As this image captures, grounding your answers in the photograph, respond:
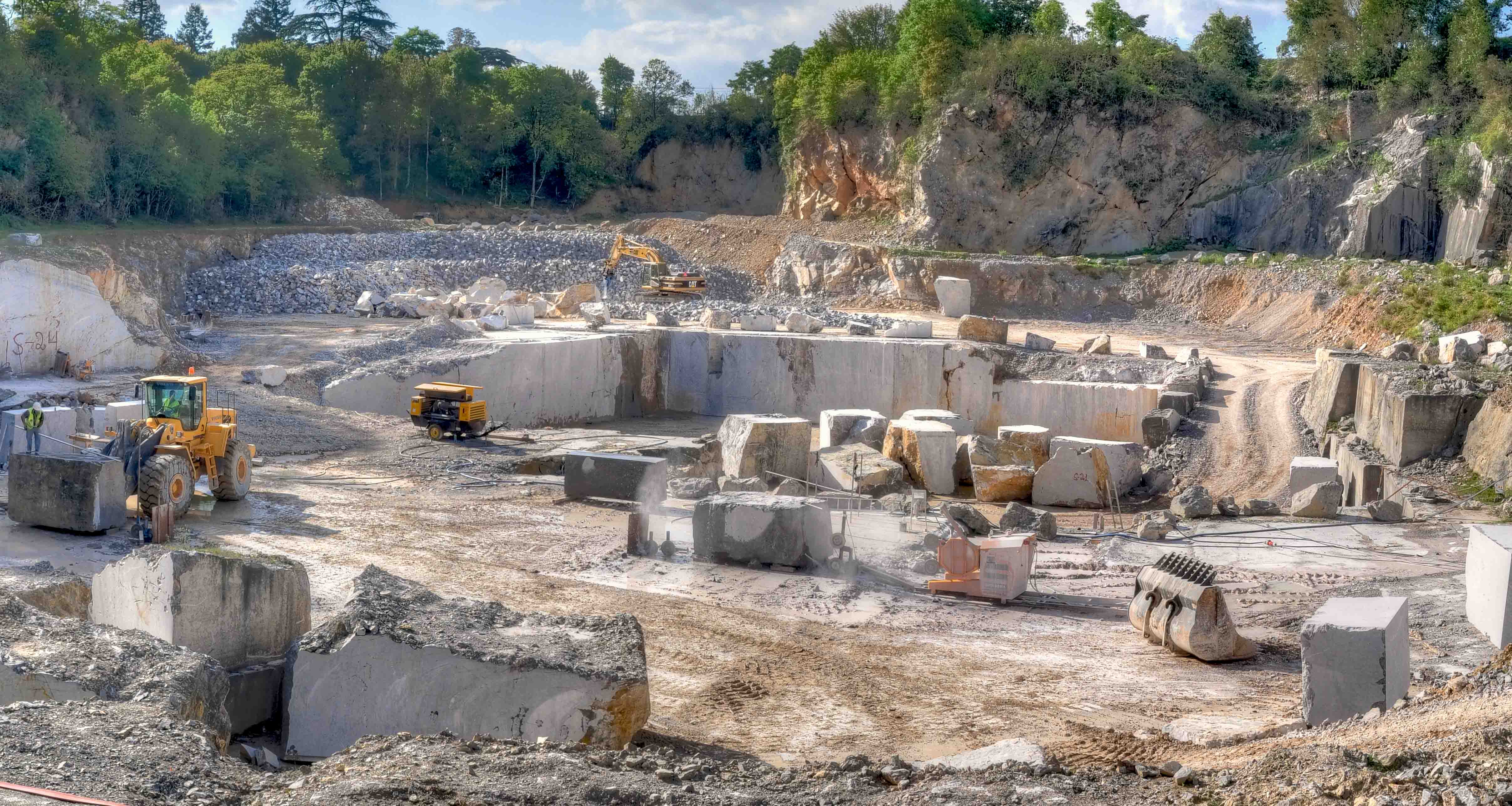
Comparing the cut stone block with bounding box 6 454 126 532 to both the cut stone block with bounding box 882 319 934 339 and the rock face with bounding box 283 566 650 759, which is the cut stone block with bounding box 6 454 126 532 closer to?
the rock face with bounding box 283 566 650 759

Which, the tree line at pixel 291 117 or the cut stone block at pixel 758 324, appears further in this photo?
the tree line at pixel 291 117

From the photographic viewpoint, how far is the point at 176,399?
15016mm

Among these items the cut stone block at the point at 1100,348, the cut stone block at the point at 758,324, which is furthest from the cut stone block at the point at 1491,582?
the cut stone block at the point at 758,324

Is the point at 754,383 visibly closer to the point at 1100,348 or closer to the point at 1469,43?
the point at 1100,348

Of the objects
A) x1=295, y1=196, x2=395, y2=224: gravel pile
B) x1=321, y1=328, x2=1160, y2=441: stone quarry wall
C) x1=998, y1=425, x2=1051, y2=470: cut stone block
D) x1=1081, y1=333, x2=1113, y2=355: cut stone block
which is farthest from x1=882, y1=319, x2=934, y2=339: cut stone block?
x1=295, y1=196, x2=395, y2=224: gravel pile

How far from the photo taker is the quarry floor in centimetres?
925

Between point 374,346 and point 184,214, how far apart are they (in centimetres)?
1965

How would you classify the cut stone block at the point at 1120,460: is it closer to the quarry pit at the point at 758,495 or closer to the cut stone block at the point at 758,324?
the quarry pit at the point at 758,495

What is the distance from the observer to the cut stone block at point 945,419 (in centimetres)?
2233

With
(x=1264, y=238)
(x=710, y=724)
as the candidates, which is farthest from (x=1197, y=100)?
(x=710, y=724)

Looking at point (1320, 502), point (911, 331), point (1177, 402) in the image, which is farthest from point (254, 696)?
point (911, 331)

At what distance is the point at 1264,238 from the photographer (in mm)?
38531

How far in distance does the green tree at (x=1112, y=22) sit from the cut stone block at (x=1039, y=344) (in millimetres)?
22890

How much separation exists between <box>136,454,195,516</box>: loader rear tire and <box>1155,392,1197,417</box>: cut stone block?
53.0 ft
